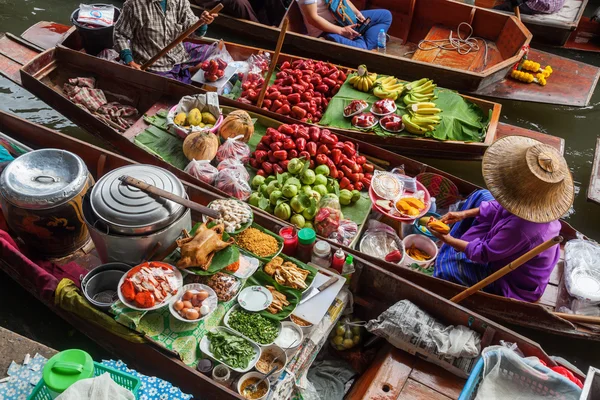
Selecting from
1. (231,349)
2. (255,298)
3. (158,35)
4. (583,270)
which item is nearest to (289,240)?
(255,298)

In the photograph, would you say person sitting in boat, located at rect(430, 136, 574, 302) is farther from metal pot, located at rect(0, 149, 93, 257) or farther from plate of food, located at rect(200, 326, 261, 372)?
metal pot, located at rect(0, 149, 93, 257)

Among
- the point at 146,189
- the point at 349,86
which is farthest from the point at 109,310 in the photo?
the point at 349,86

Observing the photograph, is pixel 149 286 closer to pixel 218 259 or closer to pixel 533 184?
pixel 218 259

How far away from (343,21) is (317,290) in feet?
14.4

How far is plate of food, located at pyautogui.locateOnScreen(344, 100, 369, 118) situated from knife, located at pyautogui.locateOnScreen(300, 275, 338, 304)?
7.57 ft

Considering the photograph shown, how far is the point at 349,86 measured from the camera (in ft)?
19.2

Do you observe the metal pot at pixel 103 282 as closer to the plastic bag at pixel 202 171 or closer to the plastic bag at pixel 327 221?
the plastic bag at pixel 202 171

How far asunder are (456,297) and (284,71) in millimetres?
A: 3456

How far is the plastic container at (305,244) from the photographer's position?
150 inches

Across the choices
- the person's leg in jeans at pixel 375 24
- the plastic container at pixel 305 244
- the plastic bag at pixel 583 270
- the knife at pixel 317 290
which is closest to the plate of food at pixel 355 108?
the person's leg in jeans at pixel 375 24

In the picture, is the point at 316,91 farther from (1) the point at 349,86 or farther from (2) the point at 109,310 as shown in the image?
(2) the point at 109,310

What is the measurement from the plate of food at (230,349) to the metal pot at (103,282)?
790 mm

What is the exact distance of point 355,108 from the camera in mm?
5441

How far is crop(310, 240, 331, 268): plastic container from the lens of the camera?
3.83 m
